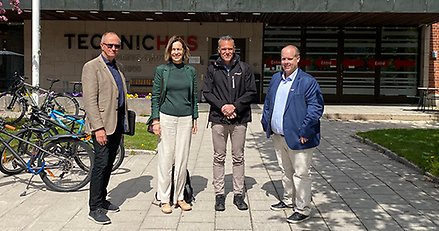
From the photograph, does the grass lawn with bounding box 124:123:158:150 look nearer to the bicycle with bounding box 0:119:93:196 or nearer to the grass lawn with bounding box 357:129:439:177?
the bicycle with bounding box 0:119:93:196

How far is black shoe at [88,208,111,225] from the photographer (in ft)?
16.2

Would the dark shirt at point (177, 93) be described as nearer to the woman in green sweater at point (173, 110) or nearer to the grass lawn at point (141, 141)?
the woman in green sweater at point (173, 110)

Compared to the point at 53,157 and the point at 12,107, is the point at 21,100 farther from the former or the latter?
the point at 53,157

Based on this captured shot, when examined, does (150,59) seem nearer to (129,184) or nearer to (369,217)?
(129,184)

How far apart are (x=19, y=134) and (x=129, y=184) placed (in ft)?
5.35

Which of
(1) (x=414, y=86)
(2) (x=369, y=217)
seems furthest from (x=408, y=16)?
(2) (x=369, y=217)

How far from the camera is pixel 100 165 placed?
5055 millimetres

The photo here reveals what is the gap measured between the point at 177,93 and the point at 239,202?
1.44 m

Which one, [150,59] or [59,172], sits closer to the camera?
[59,172]

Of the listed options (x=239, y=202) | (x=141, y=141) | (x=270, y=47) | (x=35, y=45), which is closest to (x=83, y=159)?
(x=239, y=202)

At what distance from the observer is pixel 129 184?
6.68 meters

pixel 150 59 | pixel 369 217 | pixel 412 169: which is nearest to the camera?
A: pixel 369 217

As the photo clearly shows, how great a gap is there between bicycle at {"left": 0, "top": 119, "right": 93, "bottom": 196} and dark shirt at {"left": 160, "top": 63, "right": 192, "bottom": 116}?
1369 mm

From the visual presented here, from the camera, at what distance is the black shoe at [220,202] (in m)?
5.39
